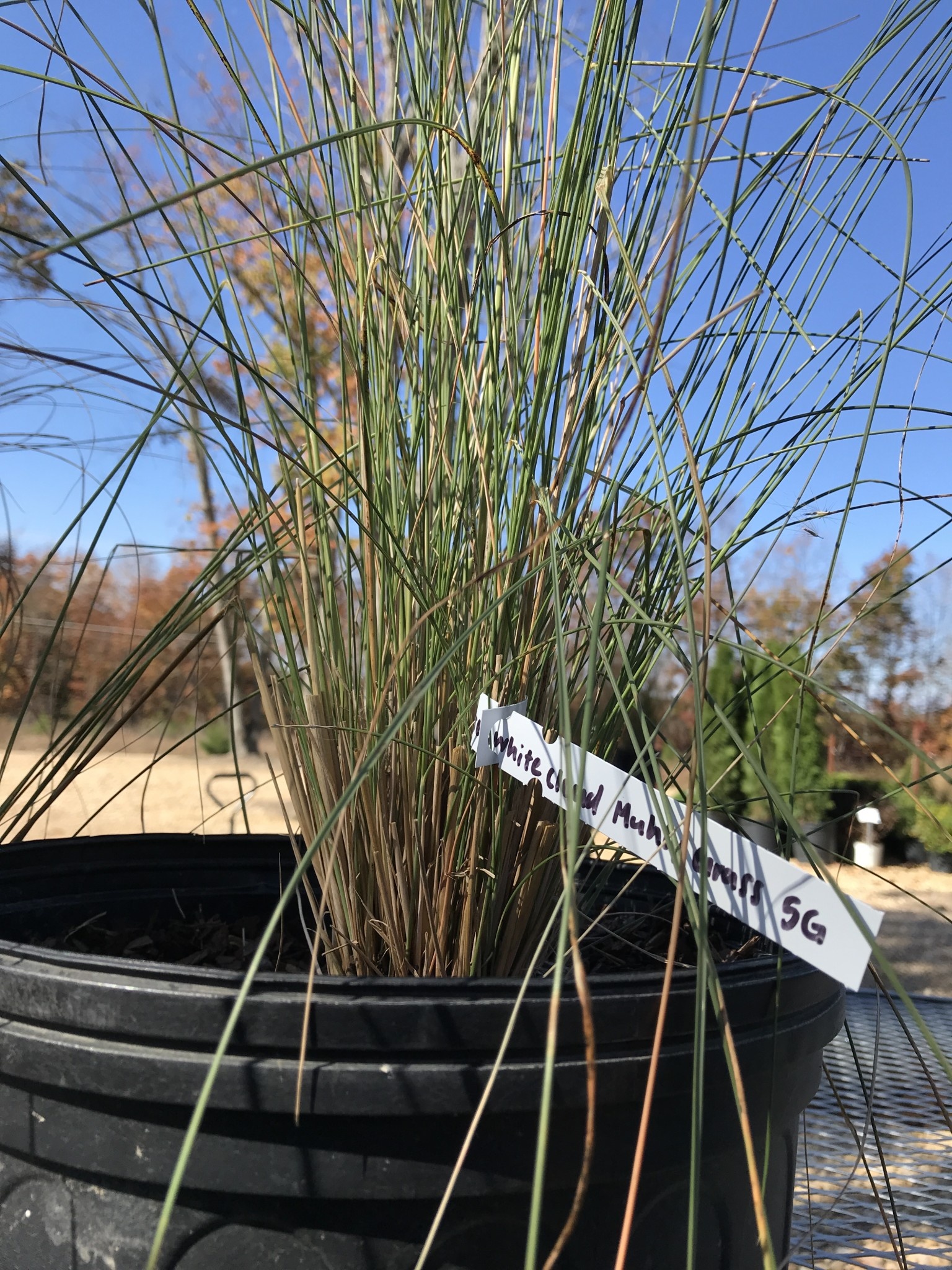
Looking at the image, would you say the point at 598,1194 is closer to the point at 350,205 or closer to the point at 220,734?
the point at 350,205

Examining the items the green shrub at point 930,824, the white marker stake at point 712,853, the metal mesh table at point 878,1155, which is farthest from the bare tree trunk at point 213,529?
the green shrub at point 930,824

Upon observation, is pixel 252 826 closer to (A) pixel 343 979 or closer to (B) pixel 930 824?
(B) pixel 930 824

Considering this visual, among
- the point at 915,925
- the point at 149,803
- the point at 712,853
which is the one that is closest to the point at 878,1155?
the point at 712,853

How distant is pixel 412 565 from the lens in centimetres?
53

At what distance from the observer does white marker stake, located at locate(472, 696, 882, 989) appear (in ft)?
1.22

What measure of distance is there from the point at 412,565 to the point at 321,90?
1.03 feet

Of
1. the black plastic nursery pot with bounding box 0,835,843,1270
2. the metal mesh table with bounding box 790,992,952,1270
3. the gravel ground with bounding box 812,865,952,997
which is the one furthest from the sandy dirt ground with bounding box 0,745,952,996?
the black plastic nursery pot with bounding box 0,835,843,1270

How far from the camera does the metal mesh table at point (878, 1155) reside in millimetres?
817

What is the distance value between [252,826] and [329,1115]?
4.48 m

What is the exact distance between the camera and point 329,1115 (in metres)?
0.37

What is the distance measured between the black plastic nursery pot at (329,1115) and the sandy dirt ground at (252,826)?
2.31 metres

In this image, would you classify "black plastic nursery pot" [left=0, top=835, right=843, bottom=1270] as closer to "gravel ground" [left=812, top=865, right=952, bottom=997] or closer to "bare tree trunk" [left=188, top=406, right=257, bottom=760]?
"bare tree trunk" [left=188, top=406, right=257, bottom=760]

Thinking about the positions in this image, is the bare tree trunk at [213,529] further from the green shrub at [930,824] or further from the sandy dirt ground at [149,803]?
the green shrub at [930,824]


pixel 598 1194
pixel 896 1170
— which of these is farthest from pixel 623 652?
pixel 896 1170
